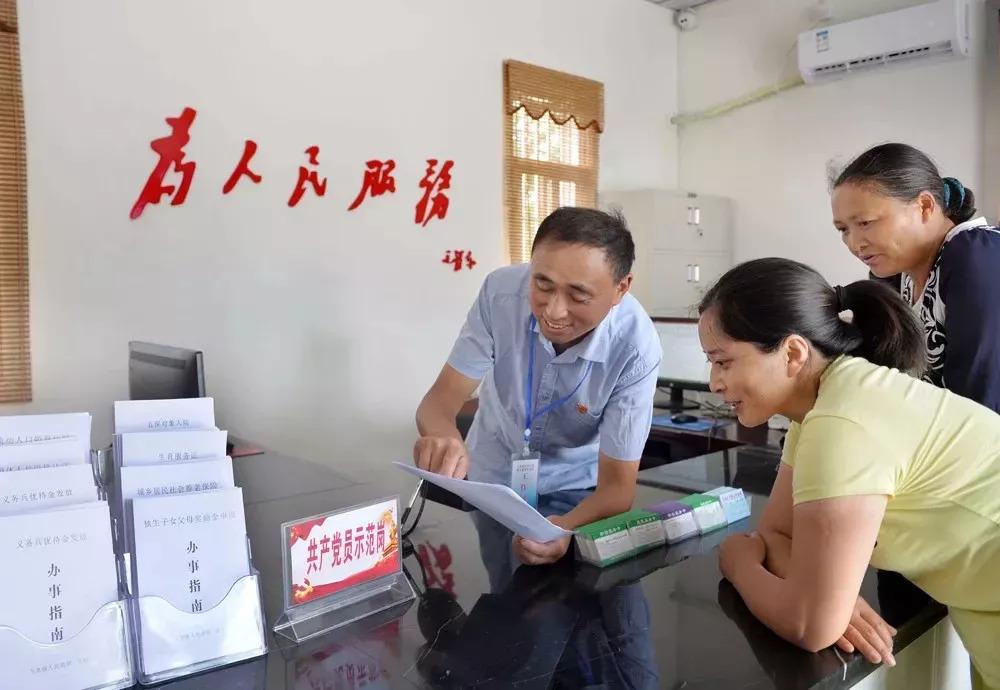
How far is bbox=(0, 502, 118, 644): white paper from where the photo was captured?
0.77 meters

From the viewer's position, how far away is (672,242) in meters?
4.20

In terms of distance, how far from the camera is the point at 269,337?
304 cm

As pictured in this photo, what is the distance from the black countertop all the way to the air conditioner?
3188mm

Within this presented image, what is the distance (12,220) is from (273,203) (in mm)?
902

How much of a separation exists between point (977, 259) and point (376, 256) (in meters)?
2.40

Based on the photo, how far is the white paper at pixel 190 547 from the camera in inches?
33.0

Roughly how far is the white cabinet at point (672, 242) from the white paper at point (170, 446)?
335 cm

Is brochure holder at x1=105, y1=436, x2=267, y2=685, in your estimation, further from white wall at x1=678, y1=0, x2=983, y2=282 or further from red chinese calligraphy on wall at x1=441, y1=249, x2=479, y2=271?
white wall at x1=678, y1=0, x2=983, y2=282

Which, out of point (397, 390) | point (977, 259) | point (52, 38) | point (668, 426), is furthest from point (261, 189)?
point (977, 259)

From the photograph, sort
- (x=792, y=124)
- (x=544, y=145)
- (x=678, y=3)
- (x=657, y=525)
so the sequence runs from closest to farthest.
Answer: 1. (x=657, y=525)
2. (x=544, y=145)
3. (x=792, y=124)
4. (x=678, y=3)

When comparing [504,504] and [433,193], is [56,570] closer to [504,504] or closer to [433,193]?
[504,504]

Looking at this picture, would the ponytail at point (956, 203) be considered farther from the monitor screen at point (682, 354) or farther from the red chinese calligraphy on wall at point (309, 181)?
the red chinese calligraphy on wall at point (309, 181)

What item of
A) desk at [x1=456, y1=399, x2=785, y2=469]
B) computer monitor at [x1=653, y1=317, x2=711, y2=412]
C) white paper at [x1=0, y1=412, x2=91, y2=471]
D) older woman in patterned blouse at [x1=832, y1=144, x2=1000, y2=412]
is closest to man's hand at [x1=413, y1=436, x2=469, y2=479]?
white paper at [x1=0, y1=412, x2=91, y2=471]

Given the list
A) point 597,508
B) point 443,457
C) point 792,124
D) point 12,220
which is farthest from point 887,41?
point 12,220
